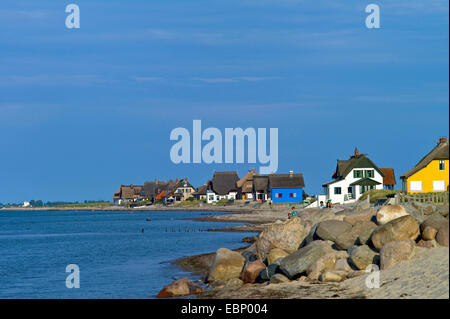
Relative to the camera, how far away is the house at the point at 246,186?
135m

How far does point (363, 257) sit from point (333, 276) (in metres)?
1.50

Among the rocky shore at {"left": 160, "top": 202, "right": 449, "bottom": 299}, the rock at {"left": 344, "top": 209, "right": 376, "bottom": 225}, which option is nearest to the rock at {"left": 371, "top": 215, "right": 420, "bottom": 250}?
the rocky shore at {"left": 160, "top": 202, "right": 449, "bottom": 299}

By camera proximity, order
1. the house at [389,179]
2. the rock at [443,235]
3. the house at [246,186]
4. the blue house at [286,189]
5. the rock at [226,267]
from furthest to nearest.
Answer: the house at [246,186] < the blue house at [286,189] < the house at [389,179] < the rock at [226,267] < the rock at [443,235]

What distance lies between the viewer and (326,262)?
23.6m

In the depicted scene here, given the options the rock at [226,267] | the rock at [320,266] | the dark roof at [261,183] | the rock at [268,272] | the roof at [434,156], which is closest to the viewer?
the rock at [320,266]

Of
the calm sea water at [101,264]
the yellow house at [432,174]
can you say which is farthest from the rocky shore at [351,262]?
the yellow house at [432,174]

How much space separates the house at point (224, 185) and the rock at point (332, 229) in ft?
393

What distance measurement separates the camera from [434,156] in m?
54.5

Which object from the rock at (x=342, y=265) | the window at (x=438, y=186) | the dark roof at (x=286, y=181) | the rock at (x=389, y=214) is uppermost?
the dark roof at (x=286, y=181)

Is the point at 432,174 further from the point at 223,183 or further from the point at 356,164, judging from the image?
the point at 223,183

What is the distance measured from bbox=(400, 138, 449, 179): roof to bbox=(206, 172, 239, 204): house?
91725 millimetres

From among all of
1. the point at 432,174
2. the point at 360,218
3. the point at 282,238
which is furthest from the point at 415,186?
the point at 360,218

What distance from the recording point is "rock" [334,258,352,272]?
75.3 ft

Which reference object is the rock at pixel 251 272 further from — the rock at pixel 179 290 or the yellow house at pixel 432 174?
the yellow house at pixel 432 174
